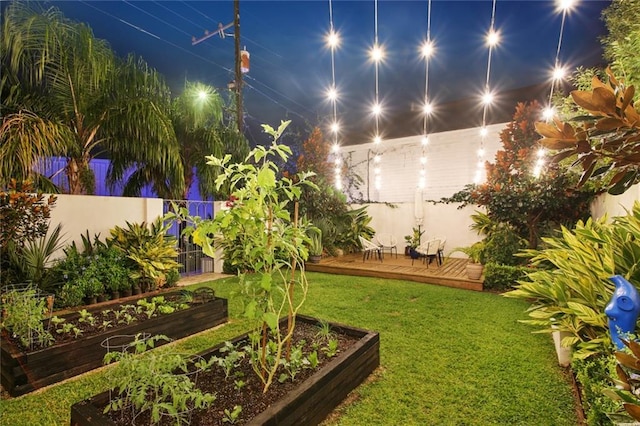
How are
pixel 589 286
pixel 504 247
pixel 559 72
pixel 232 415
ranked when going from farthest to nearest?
1. pixel 559 72
2. pixel 504 247
3. pixel 589 286
4. pixel 232 415

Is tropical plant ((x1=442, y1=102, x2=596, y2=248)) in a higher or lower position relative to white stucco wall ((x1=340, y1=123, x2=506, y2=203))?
lower

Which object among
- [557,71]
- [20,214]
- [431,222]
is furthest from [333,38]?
[20,214]

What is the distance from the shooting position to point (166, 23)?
15.6 metres

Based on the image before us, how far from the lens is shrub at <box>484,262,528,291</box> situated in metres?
5.53

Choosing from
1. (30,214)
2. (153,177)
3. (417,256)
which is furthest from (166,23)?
(417,256)

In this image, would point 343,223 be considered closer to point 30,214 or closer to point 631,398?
point 30,214

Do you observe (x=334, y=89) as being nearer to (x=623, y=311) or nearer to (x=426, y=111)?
(x=426, y=111)

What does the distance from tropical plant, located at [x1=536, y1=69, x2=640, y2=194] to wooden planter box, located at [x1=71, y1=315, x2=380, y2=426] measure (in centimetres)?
190

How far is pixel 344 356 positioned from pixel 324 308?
7.33ft

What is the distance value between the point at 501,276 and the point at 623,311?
3.79 meters

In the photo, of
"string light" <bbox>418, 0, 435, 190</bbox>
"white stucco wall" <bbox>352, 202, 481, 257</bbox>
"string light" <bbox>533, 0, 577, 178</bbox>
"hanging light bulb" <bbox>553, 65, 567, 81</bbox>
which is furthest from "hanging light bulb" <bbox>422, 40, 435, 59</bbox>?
"white stucco wall" <bbox>352, 202, 481, 257</bbox>

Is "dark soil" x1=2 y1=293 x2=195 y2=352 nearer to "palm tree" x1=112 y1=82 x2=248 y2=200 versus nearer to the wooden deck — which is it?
"palm tree" x1=112 y1=82 x2=248 y2=200

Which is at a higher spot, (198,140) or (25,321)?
Result: (198,140)

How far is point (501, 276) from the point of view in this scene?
18.4 ft
